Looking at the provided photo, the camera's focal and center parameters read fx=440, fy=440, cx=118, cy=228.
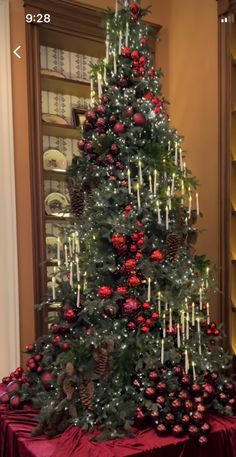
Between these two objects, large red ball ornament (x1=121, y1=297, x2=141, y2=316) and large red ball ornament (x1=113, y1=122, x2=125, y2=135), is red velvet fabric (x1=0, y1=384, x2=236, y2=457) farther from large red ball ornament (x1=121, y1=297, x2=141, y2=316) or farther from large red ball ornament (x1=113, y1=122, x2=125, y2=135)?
large red ball ornament (x1=113, y1=122, x2=125, y2=135)

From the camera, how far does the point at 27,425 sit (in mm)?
1829

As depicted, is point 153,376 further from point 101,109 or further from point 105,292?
point 101,109

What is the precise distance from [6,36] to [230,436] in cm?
243

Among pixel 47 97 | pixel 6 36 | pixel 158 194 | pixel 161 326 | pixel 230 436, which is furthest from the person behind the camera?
pixel 47 97

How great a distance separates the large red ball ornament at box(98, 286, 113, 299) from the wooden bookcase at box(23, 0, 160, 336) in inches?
31.3

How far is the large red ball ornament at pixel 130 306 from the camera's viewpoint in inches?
73.1

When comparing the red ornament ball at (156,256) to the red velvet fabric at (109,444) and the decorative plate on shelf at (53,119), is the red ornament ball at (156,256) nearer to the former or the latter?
the red velvet fabric at (109,444)

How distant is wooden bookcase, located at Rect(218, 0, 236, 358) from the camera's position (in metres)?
2.65

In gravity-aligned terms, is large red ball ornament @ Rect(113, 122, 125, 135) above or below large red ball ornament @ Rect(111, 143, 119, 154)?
above

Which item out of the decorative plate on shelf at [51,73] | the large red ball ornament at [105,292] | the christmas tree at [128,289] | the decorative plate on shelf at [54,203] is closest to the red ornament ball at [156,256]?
the christmas tree at [128,289]

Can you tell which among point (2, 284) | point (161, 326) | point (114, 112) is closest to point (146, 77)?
point (114, 112)

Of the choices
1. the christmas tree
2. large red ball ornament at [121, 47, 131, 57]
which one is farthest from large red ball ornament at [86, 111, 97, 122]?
large red ball ornament at [121, 47, 131, 57]

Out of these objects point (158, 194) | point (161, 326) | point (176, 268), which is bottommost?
point (161, 326)

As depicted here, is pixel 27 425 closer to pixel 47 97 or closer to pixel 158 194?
pixel 158 194
